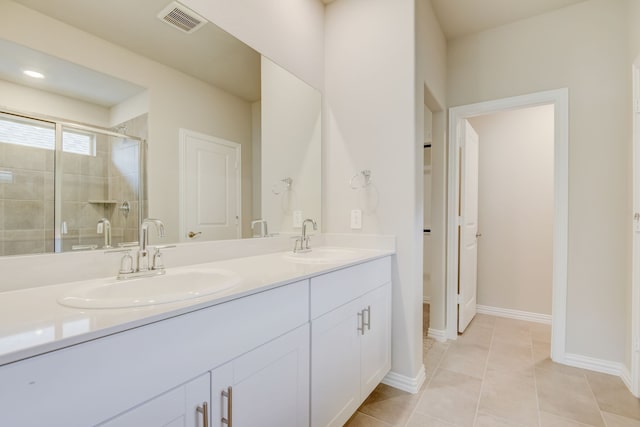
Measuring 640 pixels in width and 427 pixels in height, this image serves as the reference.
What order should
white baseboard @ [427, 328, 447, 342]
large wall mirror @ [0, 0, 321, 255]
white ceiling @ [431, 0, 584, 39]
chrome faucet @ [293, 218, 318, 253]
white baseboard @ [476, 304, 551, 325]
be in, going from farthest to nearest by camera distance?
1. white baseboard @ [476, 304, 551, 325]
2. white baseboard @ [427, 328, 447, 342]
3. white ceiling @ [431, 0, 584, 39]
4. chrome faucet @ [293, 218, 318, 253]
5. large wall mirror @ [0, 0, 321, 255]

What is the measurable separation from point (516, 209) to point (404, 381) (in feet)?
7.48

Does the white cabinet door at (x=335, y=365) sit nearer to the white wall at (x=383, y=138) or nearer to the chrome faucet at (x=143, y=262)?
the white wall at (x=383, y=138)

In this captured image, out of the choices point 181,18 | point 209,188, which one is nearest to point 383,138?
point 209,188

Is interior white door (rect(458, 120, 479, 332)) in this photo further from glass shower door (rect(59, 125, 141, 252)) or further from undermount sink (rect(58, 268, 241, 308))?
glass shower door (rect(59, 125, 141, 252))

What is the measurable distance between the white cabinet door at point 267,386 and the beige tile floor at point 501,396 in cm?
69

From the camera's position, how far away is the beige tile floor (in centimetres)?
161

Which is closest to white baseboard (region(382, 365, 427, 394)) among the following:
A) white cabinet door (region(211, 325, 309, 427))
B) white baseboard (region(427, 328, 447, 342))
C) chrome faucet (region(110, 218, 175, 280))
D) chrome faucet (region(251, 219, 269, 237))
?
white baseboard (region(427, 328, 447, 342))

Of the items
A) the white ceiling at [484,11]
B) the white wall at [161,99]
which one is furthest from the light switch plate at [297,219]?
the white ceiling at [484,11]

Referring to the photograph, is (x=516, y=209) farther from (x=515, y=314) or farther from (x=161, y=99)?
(x=161, y=99)

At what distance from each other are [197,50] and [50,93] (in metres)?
0.67

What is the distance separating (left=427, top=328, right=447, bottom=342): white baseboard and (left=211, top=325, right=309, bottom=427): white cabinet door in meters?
1.85

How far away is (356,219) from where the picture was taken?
2.07 m

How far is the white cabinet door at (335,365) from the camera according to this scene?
4.00 ft

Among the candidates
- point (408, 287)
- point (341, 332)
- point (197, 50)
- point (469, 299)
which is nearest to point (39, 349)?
point (341, 332)
